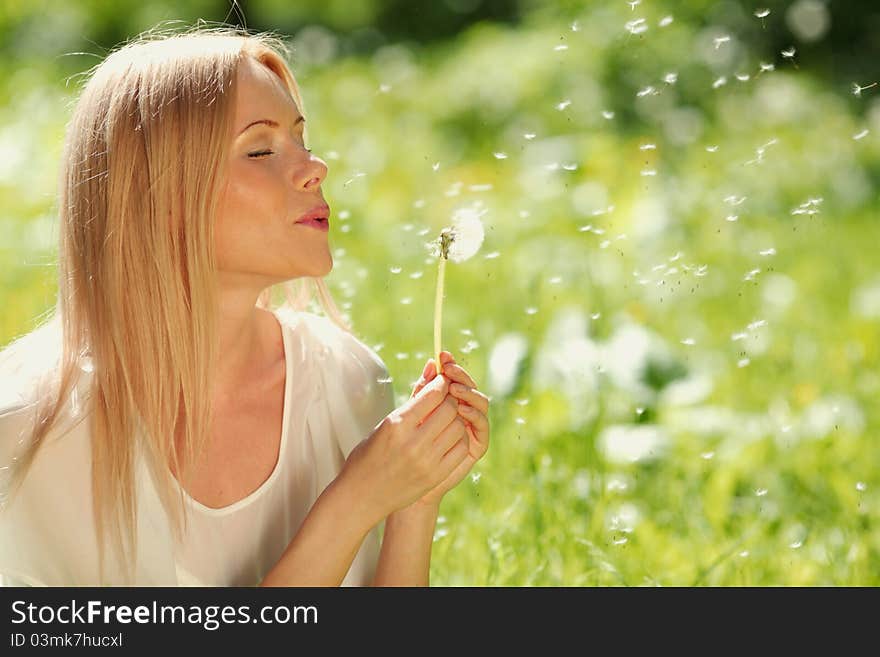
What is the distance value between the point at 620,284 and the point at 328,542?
156cm

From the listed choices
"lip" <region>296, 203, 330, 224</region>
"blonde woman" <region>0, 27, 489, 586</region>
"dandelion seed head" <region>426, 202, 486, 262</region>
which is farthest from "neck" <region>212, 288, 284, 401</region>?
"dandelion seed head" <region>426, 202, 486, 262</region>

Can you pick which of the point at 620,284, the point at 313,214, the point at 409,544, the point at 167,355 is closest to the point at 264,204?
the point at 313,214

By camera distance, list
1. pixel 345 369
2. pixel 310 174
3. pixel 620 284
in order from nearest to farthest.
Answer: pixel 310 174, pixel 345 369, pixel 620 284

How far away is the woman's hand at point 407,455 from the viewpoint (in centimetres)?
133

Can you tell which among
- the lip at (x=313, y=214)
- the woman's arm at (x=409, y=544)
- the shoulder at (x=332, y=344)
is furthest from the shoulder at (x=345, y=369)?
the lip at (x=313, y=214)

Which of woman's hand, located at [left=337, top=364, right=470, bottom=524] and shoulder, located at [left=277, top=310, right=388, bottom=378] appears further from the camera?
shoulder, located at [left=277, top=310, right=388, bottom=378]

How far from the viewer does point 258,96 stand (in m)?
1.37

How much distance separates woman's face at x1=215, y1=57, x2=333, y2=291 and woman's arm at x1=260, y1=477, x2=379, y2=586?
0.83ft

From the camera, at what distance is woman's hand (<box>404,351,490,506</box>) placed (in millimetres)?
1350

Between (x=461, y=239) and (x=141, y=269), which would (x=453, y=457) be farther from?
(x=141, y=269)

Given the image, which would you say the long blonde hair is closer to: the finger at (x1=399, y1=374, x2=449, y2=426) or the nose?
the nose

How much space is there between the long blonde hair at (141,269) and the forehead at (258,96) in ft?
0.05

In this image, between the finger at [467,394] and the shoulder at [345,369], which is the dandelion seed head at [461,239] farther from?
the shoulder at [345,369]
